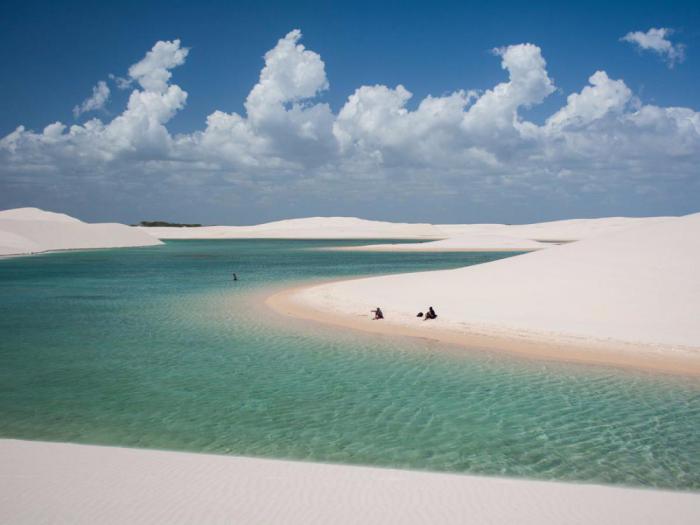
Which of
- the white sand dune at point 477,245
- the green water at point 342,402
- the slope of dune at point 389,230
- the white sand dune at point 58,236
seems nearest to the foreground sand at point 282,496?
the green water at point 342,402

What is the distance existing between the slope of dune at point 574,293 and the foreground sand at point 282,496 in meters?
10.9

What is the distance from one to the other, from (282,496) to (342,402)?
496 centimetres

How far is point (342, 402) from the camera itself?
451 inches

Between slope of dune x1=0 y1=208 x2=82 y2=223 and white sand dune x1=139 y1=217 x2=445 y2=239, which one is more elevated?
slope of dune x1=0 y1=208 x2=82 y2=223

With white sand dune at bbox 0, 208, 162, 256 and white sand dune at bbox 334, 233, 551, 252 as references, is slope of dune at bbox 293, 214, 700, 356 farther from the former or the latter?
white sand dune at bbox 0, 208, 162, 256

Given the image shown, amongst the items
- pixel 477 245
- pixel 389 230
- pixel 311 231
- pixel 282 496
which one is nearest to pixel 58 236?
pixel 477 245

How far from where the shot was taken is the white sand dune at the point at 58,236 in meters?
76.1

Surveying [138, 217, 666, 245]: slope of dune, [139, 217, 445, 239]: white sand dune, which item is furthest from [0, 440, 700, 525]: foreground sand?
[139, 217, 445, 239]: white sand dune

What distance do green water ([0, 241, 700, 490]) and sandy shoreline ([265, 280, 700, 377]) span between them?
32.5 inches

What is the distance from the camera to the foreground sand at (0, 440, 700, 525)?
5.99m

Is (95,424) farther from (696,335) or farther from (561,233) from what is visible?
(561,233)

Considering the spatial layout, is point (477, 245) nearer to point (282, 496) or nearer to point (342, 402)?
point (342, 402)

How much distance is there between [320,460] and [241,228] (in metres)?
190

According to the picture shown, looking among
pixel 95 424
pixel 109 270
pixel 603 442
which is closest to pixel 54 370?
pixel 95 424
